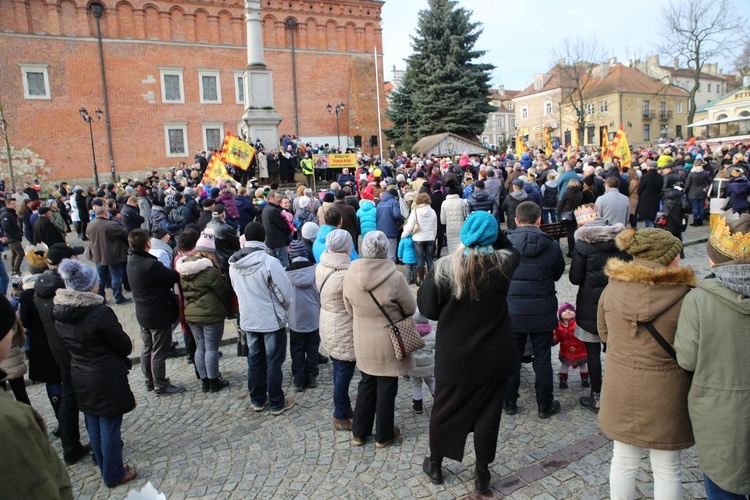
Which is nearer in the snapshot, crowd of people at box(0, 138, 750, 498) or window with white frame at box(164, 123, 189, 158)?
crowd of people at box(0, 138, 750, 498)

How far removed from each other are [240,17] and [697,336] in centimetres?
3908

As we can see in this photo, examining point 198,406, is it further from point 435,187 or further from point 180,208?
point 435,187

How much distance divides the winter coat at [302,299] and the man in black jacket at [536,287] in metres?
2.07

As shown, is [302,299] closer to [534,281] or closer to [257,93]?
[534,281]

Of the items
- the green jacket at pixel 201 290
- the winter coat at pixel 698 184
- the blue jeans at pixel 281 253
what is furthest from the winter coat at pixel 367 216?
the winter coat at pixel 698 184

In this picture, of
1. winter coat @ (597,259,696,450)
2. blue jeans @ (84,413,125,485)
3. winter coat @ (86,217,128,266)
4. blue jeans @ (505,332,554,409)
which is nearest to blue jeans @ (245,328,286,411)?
blue jeans @ (84,413,125,485)

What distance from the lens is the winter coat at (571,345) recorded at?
4.99m

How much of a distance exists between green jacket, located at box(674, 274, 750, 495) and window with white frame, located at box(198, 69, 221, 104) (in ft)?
122

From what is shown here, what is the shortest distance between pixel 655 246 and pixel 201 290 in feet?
13.7

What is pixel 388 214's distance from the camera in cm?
965

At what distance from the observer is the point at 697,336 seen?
258 cm

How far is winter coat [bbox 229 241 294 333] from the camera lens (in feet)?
16.1

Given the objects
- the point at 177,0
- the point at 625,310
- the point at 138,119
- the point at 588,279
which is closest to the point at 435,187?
the point at 588,279

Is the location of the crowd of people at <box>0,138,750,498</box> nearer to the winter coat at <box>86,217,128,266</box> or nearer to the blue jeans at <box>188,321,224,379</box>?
the blue jeans at <box>188,321,224,379</box>
